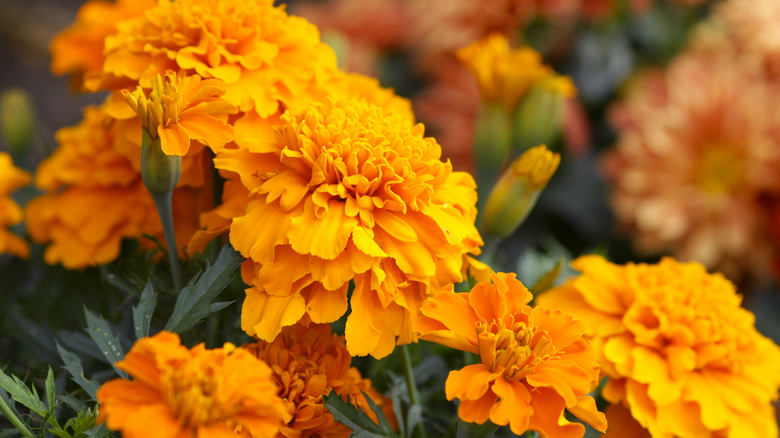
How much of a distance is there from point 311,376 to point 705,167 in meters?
0.73

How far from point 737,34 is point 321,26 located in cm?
66

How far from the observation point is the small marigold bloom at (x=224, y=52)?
0.40 m

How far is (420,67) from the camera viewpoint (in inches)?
45.9

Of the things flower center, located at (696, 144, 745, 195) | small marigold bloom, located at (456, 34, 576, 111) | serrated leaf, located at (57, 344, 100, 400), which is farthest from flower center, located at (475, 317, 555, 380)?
flower center, located at (696, 144, 745, 195)

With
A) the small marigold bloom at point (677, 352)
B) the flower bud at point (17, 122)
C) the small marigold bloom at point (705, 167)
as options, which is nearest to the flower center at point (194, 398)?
the small marigold bloom at point (677, 352)

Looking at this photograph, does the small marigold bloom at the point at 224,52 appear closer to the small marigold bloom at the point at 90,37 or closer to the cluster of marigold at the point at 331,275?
the cluster of marigold at the point at 331,275

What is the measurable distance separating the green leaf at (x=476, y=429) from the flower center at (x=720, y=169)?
670 millimetres

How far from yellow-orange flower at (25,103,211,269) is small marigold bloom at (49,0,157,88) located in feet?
0.22

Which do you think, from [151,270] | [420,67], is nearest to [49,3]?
[420,67]

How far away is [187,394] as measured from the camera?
27 cm

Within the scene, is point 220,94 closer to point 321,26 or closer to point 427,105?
point 427,105

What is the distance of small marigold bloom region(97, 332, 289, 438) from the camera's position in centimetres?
27

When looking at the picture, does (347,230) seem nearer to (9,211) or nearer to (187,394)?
(187,394)

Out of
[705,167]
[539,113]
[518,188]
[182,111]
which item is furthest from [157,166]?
[705,167]
